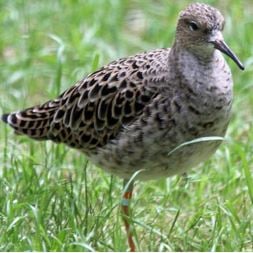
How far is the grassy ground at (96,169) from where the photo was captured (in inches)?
265

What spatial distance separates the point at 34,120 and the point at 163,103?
1092mm

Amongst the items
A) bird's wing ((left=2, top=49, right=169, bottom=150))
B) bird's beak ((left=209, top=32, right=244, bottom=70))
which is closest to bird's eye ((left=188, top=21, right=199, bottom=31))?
bird's beak ((left=209, top=32, right=244, bottom=70))

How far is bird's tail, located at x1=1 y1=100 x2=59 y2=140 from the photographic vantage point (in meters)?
7.41

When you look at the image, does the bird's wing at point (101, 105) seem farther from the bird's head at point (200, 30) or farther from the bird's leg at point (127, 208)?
the bird's leg at point (127, 208)

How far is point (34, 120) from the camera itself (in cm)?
746

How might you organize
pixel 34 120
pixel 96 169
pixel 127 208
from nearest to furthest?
pixel 127 208
pixel 34 120
pixel 96 169

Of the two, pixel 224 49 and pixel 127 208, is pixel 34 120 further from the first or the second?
pixel 224 49

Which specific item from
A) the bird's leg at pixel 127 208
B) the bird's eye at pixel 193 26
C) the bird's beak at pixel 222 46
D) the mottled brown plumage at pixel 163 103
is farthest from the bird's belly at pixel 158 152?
the bird's eye at pixel 193 26

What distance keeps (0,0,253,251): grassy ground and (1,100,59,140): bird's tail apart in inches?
7.2

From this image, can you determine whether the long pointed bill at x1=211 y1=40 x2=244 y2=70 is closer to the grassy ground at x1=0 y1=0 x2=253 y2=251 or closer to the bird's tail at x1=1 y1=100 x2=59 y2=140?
the grassy ground at x1=0 y1=0 x2=253 y2=251

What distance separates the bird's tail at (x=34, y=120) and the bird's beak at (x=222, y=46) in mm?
1187

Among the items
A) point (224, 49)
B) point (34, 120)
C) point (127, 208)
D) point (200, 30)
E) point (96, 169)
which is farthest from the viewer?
point (96, 169)

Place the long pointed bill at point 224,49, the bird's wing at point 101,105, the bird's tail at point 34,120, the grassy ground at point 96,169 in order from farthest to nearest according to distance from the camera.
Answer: the bird's tail at point 34,120 < the bird's wing at point 101,105 < the grassy ground at point 96,169 < the long pointed bill at point 224,49

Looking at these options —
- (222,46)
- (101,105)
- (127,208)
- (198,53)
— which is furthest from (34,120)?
(222,46)
